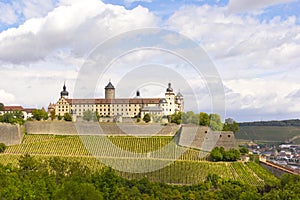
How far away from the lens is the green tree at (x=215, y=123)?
67.2 m

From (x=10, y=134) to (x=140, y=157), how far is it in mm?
20079

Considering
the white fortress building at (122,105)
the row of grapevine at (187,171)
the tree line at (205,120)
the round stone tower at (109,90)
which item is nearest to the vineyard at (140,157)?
the row of grapevine at (187,171)

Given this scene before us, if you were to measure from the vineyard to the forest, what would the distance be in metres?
3.22

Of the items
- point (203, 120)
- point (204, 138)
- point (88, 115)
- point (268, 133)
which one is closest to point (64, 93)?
point (88, 115)

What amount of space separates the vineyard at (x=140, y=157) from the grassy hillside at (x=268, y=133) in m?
86.1

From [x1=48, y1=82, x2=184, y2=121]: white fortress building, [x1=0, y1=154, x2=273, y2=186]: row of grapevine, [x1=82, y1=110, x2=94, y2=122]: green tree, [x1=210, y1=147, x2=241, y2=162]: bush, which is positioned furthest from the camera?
[x1=48, y1=82, x2=184, y2=121]: white fortress building

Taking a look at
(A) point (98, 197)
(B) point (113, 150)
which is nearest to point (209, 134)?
(B) point (113, 150)

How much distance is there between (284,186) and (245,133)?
11613 centimetres

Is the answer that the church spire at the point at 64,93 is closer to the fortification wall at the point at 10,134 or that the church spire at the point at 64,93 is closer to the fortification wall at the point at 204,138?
the fortification wall at the point at 10,134

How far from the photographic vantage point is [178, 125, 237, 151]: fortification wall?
2317 inches

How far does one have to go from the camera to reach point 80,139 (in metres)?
66.1

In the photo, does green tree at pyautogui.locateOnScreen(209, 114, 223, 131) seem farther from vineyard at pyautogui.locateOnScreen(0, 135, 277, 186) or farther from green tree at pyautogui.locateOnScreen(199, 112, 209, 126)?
vineyard at pyautogui.locateOnScreen(0, 135, 277, 186)

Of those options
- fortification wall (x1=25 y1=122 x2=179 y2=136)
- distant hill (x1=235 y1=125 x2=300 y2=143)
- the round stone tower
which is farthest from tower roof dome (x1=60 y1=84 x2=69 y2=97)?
distant hill (x1=235 y1=125 x2=300 y2=143)

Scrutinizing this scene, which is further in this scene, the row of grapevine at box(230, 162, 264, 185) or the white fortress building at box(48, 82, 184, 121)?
the white fortress building at box(48, 82, 184, 121)
